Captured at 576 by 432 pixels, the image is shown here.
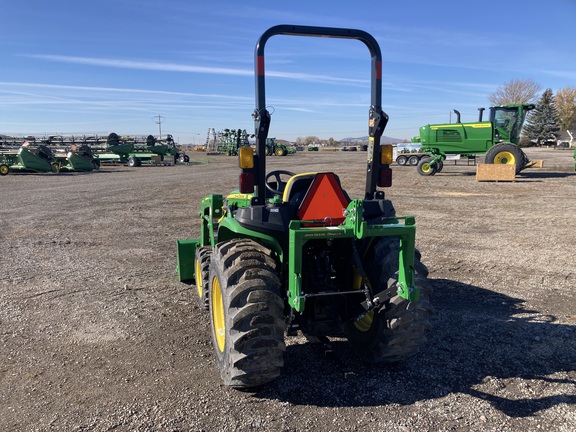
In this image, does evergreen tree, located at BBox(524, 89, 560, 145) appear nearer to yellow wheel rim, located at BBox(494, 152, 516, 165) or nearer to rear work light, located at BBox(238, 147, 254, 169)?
yellow wheel rim, located at BBox(494, 152, 516, 165)

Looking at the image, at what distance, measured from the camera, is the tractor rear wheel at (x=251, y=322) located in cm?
321

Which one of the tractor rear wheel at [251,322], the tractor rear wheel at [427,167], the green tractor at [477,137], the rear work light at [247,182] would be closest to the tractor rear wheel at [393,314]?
the tractor rear wheel at [251,322]


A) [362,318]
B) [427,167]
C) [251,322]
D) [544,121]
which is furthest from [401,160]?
[544,121]

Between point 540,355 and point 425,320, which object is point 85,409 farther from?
point 540,355

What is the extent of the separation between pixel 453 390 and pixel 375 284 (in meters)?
1.03

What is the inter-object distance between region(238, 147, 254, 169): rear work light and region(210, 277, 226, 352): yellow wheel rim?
105 centimetres

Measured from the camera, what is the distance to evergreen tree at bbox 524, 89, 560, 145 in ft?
221

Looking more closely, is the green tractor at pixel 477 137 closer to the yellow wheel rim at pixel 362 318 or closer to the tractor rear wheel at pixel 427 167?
the tractor rear wheel at pixel 427 167

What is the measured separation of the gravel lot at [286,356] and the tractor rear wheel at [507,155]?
11435 millimetres

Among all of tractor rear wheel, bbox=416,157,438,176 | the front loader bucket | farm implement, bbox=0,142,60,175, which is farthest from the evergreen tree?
the front loader bucket

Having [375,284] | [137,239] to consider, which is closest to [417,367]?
[375,284]

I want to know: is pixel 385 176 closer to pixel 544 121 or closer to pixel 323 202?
pixel 323 202

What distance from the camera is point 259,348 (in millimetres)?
3229

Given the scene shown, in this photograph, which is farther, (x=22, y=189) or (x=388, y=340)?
(x=22, y=189)
